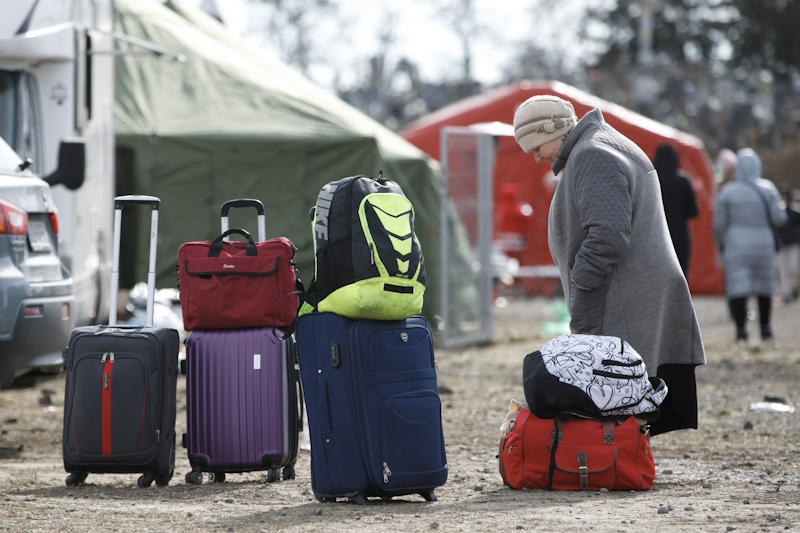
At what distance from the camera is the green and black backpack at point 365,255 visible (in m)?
4.18

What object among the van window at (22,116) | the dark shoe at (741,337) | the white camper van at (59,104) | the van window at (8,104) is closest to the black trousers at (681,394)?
the white camper van at (59,104)

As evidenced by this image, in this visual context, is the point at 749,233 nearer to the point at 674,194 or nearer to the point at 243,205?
the point at 674,194

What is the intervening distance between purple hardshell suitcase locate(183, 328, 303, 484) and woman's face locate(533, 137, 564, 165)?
4.43 feet

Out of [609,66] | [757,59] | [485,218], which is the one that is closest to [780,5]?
[757,59]

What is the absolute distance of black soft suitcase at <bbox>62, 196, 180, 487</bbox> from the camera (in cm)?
464

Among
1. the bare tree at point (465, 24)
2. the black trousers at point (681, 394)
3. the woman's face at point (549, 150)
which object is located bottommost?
the black trousers at point (681, 394)

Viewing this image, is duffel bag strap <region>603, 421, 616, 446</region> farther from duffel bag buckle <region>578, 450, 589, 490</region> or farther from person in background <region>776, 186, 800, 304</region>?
person in background <region>776, 186, 800, 304</region>

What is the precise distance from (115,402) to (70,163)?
224cm

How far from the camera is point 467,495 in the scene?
4.48 metres

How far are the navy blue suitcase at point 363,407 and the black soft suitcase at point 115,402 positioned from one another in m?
0.78

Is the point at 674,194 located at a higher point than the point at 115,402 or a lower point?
higher

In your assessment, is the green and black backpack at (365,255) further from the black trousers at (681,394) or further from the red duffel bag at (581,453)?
the black trousers at (681,394)

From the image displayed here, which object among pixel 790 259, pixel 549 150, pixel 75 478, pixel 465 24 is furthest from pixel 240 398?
pixel 465 24

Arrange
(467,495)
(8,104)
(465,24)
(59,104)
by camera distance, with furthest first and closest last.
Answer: (465,24) < (59,104) < (8,104) < (467,495)
